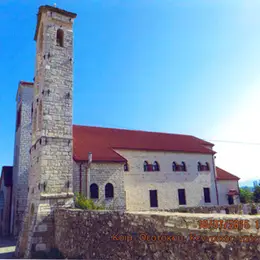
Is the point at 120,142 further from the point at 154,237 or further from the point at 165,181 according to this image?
the point at 154,237

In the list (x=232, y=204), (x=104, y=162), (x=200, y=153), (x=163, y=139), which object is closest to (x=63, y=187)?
(x=104, y=162)

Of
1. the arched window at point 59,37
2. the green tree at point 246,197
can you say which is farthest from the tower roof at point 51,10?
the green tree at point 246,197

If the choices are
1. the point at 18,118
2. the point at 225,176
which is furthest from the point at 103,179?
the point at 225,176

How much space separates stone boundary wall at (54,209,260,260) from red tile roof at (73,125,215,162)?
29.9 feet

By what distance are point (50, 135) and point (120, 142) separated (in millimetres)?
9797

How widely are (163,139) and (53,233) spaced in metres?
16.2

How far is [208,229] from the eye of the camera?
14.6 ft

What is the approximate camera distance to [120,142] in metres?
21.1

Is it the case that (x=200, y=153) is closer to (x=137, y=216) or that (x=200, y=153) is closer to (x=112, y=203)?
(x=112, y=203)

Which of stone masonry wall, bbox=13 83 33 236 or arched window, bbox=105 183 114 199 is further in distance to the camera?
stone masonry wall, bbox=13 83 33 236

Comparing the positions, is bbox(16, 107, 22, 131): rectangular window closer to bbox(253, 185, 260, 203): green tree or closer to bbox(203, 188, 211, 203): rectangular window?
bbox(203, 188, 211, 203): rectangular window

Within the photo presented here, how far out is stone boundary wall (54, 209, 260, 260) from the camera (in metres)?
4.15

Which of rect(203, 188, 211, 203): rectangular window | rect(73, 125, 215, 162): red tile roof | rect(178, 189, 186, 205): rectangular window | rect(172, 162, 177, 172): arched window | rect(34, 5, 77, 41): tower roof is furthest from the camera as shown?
rect(203, 188, 211, 203): rectangular window
